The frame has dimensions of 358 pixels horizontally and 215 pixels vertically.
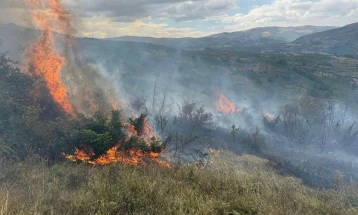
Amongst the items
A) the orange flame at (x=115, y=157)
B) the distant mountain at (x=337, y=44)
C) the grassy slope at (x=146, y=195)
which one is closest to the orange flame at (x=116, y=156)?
the orange flame at (x=115, y=157)

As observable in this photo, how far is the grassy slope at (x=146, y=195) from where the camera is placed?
178 inches

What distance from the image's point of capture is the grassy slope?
4.52 meters

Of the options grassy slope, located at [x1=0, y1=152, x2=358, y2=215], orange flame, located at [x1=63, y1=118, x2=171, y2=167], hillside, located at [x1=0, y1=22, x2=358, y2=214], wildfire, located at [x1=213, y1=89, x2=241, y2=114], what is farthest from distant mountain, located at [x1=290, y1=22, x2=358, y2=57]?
grassy slope, located at [x1=0, y1=152, x2=358, y2=215]

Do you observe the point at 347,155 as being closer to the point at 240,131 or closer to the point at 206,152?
the point at 240,131

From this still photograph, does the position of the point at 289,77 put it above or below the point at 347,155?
above

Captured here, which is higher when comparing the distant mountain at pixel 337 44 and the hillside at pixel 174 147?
the distant mountain at pixel 337 44

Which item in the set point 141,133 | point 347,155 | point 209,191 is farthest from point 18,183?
point 347,155

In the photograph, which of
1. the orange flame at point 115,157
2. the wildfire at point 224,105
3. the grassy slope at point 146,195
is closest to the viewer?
the grassy slope at point 146,195

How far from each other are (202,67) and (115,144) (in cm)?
3446

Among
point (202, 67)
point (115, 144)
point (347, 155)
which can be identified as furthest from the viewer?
point (202, 67)

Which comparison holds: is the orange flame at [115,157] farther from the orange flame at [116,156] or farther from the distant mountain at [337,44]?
the distant mountain at [337,44]

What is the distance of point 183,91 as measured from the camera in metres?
29.9

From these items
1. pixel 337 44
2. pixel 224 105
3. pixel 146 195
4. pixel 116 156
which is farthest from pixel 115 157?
pixel 337 44

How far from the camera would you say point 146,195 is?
4902 millimetres
